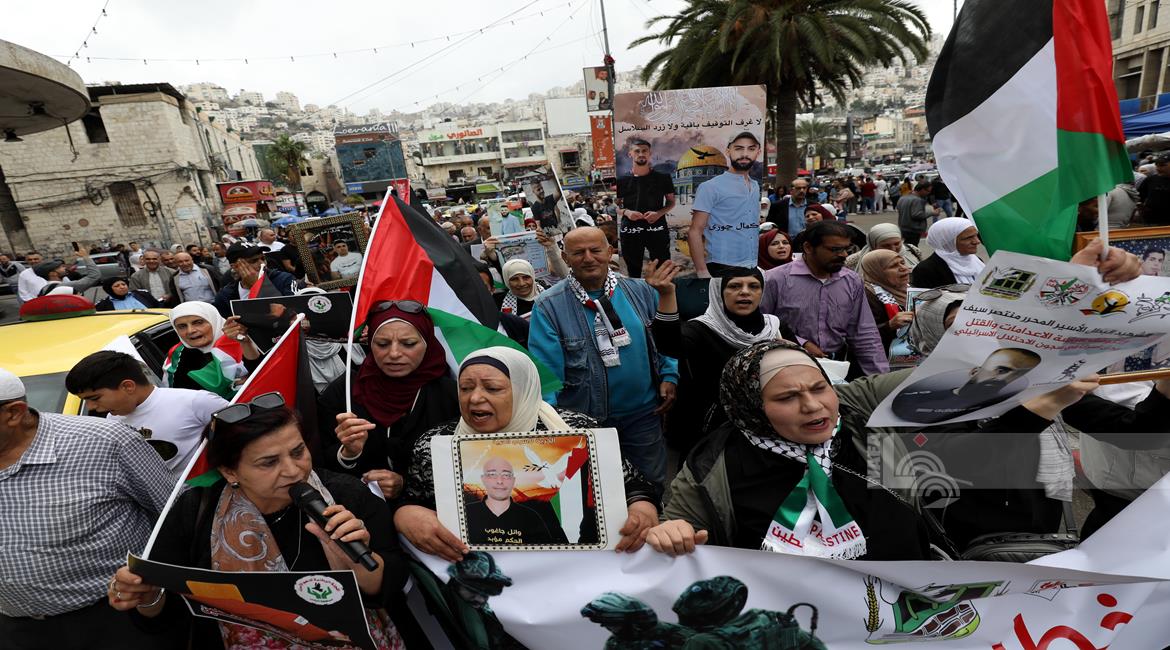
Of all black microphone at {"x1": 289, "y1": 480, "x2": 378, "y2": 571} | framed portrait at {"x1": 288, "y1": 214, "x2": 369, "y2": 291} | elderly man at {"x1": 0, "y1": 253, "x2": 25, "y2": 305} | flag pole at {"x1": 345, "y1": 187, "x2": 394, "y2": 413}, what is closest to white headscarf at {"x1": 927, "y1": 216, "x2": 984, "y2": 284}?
flag pole at {"x1": 345, "y1": 187, "x2": 394, "y2": 413}

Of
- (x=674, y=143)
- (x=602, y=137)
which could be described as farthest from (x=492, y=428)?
(x=602, y=137)

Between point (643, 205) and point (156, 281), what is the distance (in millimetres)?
7223

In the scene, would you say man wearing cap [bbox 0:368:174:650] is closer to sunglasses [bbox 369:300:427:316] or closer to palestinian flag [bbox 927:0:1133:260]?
sunglasses [bbox 369:300:427:316]

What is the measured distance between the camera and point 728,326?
3.32 meters

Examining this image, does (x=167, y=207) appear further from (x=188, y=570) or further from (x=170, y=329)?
(x=188, y=570)

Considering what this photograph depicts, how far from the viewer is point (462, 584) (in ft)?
6.20

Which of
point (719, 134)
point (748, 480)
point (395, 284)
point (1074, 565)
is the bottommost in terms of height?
point (1074, 565)

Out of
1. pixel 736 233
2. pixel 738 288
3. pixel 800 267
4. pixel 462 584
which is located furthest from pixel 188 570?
pixel 736 233

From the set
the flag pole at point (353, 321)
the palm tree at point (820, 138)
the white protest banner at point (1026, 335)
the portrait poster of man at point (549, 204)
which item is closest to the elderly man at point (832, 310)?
the white protest banner at point (1026, 335)

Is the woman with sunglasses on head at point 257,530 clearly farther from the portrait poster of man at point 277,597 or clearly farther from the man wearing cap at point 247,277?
the man wearing cap at point 247,277

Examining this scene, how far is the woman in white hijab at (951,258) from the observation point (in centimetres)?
428

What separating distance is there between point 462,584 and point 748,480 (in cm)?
99

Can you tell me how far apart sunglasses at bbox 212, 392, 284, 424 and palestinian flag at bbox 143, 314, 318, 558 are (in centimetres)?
16

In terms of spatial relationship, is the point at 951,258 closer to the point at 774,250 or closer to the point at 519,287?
the point at 774,250
